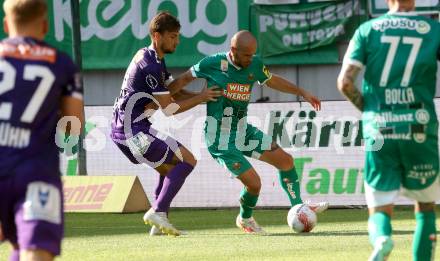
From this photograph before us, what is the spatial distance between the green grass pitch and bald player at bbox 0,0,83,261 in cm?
370

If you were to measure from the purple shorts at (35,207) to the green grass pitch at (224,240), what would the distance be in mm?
3685

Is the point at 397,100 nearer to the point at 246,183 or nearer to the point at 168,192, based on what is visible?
the point at 168,192

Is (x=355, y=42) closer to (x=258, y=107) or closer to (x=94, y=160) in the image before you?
(x=258, y=107)

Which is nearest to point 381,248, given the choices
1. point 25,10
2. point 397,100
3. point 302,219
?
point 397,100

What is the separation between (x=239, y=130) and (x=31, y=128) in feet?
21.3

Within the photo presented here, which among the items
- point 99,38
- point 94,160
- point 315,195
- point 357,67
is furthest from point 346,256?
point 99,38

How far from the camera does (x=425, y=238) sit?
23.1 feet

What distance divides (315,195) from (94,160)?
10.8 ft

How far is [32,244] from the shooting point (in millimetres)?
5402

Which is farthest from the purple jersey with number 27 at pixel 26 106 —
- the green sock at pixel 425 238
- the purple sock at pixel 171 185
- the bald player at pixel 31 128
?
the purple sock at pixel 171 185

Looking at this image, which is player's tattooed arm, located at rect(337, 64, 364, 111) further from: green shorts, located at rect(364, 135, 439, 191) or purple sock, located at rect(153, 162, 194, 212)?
purple sock, located at rect(153, 162, 194, 212)

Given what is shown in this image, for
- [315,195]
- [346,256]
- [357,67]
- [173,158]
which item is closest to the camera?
[357,67]

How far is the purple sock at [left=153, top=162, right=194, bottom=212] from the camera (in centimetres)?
1138

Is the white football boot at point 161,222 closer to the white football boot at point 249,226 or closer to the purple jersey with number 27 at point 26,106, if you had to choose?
the white football boot at point 249,226
